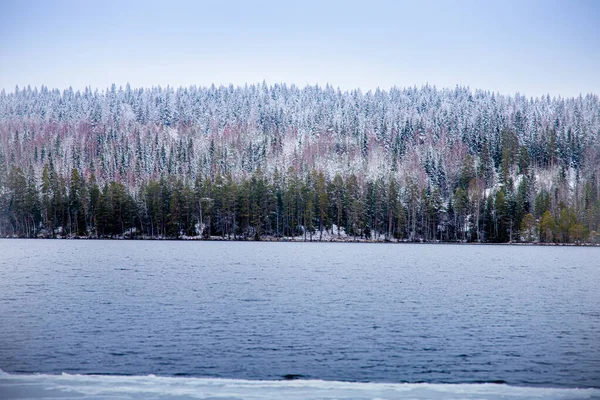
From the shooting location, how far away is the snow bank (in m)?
13.5

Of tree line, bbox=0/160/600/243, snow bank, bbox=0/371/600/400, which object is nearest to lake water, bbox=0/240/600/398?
snow bank, bbox=0/371/600/400

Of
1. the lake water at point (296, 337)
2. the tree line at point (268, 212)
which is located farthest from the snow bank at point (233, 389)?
the tree line at point (268, 212)

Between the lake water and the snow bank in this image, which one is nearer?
the snow bank

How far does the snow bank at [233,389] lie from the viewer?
44.4ft

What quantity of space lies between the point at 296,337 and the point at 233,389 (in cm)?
654

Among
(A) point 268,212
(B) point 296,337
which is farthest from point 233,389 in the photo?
(A) point 268,212

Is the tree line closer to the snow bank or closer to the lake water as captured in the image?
the lake water

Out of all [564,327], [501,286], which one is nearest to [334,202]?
[501,286]

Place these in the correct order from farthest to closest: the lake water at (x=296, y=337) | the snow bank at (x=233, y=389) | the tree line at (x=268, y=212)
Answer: the tree line at (x=268, y=212)
the lake water at (x=296, y=337)
the snow bank at (x=233, y=389)

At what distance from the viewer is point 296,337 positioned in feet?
67.2

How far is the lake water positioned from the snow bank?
59mm

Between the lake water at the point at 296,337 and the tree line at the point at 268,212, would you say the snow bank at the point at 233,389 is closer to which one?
Result: the lake water at the point at 296,337

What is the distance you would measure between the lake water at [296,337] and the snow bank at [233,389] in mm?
59

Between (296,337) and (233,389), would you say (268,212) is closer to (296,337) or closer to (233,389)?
(296,337)
